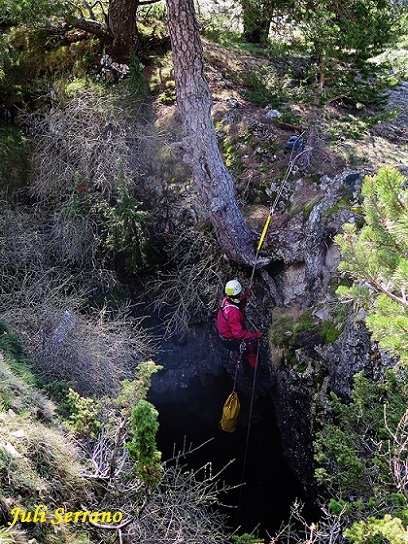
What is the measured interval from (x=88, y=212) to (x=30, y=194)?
4.87ft

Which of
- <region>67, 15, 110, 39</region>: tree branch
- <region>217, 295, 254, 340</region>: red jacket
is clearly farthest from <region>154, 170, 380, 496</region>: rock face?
<region>67, 15, 110, 39</region>: tree branch

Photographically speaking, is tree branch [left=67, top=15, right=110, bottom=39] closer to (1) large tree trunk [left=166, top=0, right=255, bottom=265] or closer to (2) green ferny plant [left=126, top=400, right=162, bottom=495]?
(1) large tree trunk [left=166, top=0, right=255, bottom=265]

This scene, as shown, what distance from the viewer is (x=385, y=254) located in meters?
3.19

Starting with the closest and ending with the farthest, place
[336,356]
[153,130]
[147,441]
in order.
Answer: [147,441] < [336,356] < [153,130]

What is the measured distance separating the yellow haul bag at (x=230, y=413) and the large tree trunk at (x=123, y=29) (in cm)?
658

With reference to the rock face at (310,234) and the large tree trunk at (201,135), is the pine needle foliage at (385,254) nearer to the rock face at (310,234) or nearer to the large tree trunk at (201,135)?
the rock face at (310,234)

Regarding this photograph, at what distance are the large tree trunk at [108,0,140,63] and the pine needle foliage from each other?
729 cm

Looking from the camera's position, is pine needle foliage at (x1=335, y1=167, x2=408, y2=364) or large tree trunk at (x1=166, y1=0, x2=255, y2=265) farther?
large tree trunk at (x1=166, y1=0, x2=255, y2=265)

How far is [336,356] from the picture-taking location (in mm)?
5863

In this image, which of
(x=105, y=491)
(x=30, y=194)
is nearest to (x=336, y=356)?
(x=105, y=491)

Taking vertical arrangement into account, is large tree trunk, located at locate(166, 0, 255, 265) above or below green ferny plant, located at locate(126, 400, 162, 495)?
above

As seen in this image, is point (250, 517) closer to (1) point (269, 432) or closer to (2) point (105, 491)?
(1) point (269, 432)
